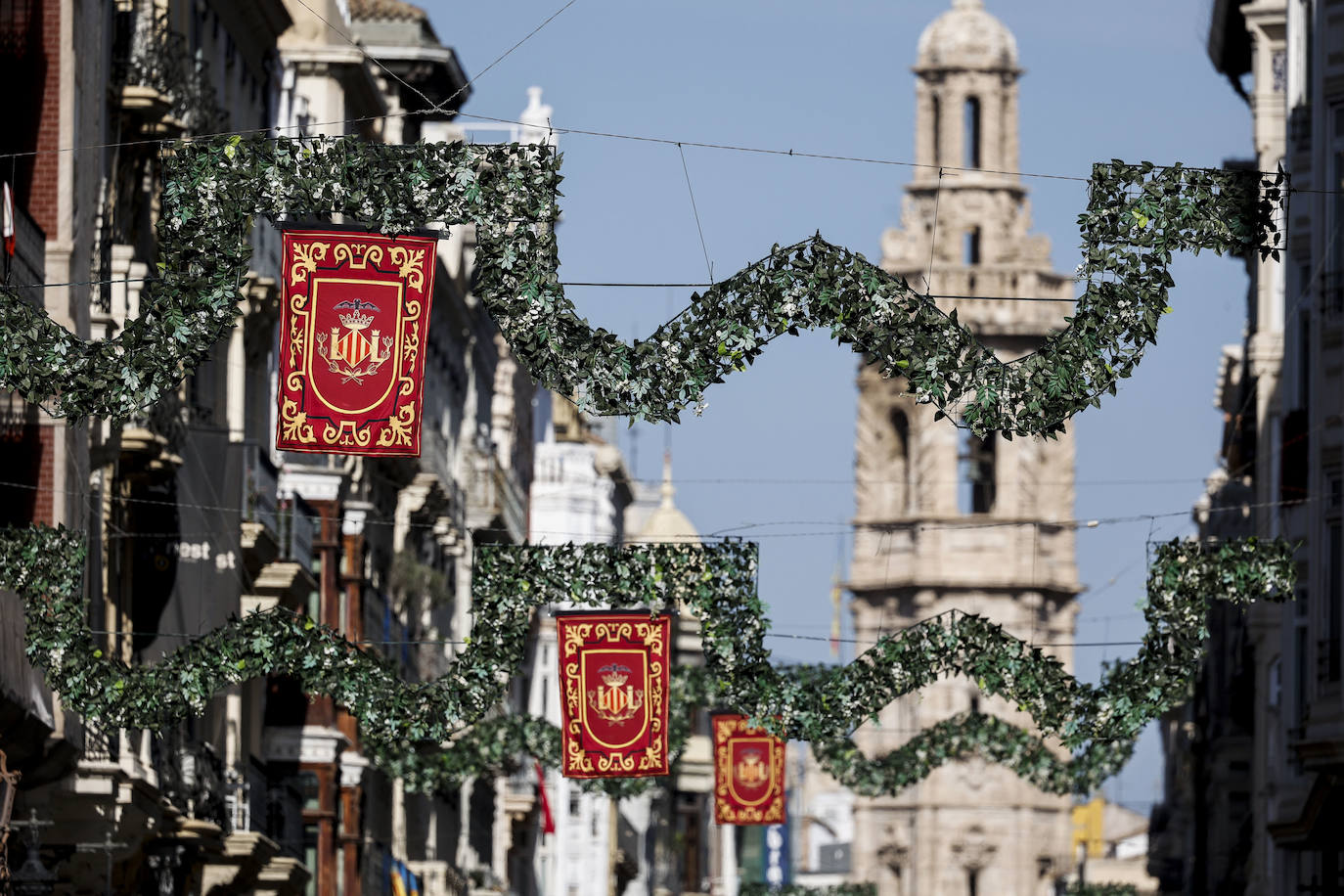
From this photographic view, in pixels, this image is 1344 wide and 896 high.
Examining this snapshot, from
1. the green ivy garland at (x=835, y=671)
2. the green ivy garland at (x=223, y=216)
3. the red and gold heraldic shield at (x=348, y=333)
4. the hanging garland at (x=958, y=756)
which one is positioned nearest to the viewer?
the green ivy garland at (x=223, y=216)

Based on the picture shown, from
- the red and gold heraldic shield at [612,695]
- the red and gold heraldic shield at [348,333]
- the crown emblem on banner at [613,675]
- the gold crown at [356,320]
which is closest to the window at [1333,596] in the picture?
the red and gold heraldic shield at [612,695]

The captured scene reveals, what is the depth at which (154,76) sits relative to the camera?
36312 mm

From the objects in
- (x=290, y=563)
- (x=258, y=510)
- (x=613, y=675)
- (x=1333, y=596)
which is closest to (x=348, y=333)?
(x=613, y=675)

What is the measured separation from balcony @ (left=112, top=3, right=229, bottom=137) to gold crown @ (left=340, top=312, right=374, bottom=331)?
12.0 metres

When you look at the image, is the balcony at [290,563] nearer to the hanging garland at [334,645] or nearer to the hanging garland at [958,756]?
the hanging garland at [958,756]

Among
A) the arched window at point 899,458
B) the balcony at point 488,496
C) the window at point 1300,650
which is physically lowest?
the window at point 1300,650

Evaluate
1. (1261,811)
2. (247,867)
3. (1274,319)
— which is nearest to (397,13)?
(1274,319)

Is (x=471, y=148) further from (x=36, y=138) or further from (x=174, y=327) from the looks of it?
(x=36, y=138)

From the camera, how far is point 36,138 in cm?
3244

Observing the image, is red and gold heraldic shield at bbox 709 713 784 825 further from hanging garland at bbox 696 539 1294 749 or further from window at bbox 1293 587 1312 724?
hanging garland at bbox 696 539 1294 749

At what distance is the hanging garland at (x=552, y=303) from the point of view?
76.7 ft

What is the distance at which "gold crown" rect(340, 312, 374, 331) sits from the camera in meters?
24.1

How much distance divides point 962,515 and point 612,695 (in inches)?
3708

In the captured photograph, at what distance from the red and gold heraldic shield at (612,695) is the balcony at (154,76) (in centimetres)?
760
